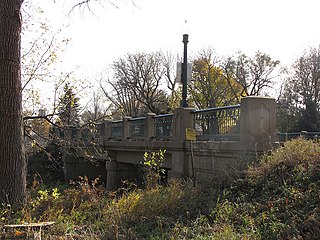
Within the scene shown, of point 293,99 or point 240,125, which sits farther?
point 293,99

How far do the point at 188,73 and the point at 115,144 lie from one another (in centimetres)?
560

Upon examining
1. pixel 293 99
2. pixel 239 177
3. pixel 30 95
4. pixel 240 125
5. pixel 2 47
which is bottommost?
pixel 239 177

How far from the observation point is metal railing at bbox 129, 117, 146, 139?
15695 mm

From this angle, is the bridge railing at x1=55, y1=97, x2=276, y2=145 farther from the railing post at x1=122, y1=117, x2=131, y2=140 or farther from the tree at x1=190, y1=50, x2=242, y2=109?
the tree at x1=190, y1=50, x2=242, y2=109

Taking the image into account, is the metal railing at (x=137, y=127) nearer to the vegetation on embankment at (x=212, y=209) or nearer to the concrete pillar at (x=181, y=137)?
the concrete pillar at (x=181, y=137)

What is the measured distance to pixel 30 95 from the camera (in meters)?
10.3

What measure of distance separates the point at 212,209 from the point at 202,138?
16.0 ft

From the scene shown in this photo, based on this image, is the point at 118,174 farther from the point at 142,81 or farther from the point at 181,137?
the point at 142,81

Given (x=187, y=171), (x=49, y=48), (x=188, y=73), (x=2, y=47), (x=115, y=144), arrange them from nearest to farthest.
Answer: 1. (x=2, y=47)
2. (x=49, y=48)
3. (x=187, y=171)
4. (x=188, y=73)
5. (x=115, y=144)

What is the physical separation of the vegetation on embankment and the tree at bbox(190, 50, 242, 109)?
35776 millimetres

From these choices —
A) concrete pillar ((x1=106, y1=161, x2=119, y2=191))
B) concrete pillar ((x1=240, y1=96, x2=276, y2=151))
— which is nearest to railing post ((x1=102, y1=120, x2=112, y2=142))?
concrete pillar ((x1=106, y1=161, x2=119, y2=191))

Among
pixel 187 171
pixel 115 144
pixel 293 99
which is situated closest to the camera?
pixel 187 171

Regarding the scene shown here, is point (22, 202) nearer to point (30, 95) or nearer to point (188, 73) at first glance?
point (30, 95)

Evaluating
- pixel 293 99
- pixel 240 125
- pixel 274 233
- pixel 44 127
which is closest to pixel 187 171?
pixel 240 125
